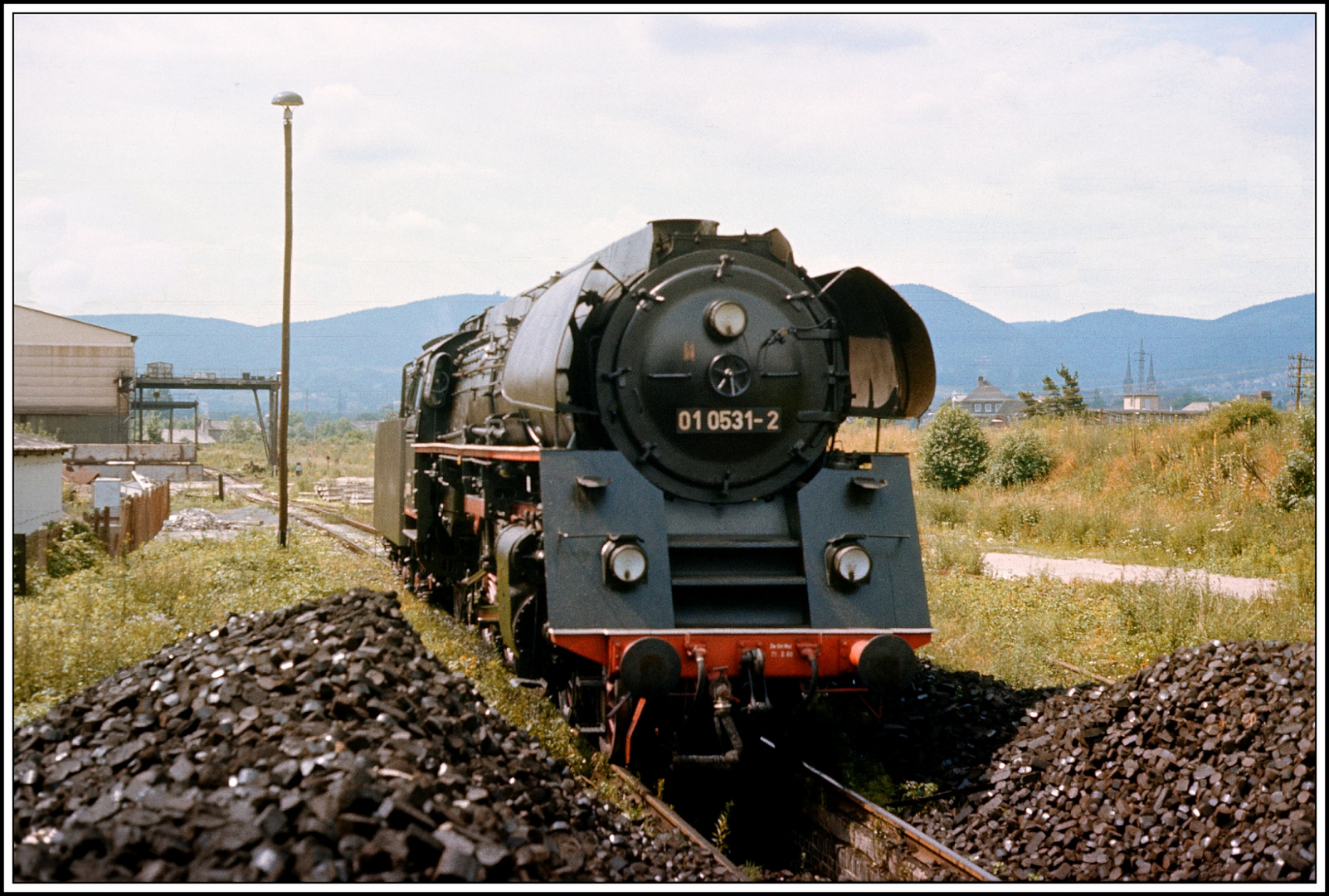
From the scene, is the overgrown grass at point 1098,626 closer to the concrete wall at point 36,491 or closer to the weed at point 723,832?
the weed at point 723,832

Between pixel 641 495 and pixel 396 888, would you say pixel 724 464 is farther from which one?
pixel 396 888

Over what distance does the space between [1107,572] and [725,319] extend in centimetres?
1035

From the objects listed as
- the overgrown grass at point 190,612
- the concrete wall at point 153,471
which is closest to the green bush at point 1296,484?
the overgrown grass at point 190,612

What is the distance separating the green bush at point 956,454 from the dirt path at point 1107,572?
302 inches

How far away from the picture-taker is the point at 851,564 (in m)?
6.96

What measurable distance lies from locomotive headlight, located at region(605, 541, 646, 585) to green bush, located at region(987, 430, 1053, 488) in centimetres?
1867

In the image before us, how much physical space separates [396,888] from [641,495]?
3594 millimetres

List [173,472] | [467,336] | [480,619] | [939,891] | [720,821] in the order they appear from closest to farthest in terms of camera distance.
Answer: [939,891], [720,821], [480,619], [467,336], [173,472]

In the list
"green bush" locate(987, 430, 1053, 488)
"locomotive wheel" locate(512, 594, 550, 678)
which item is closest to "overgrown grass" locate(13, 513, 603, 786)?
"locomotive wheel" locate(512, 594, 550, 678)

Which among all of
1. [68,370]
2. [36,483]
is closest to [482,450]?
[36,483]

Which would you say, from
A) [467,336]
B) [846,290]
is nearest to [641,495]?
[846,290]

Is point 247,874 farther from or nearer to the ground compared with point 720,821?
farther from the ground

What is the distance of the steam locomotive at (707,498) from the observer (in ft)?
21.7

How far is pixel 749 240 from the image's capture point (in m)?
7.59
